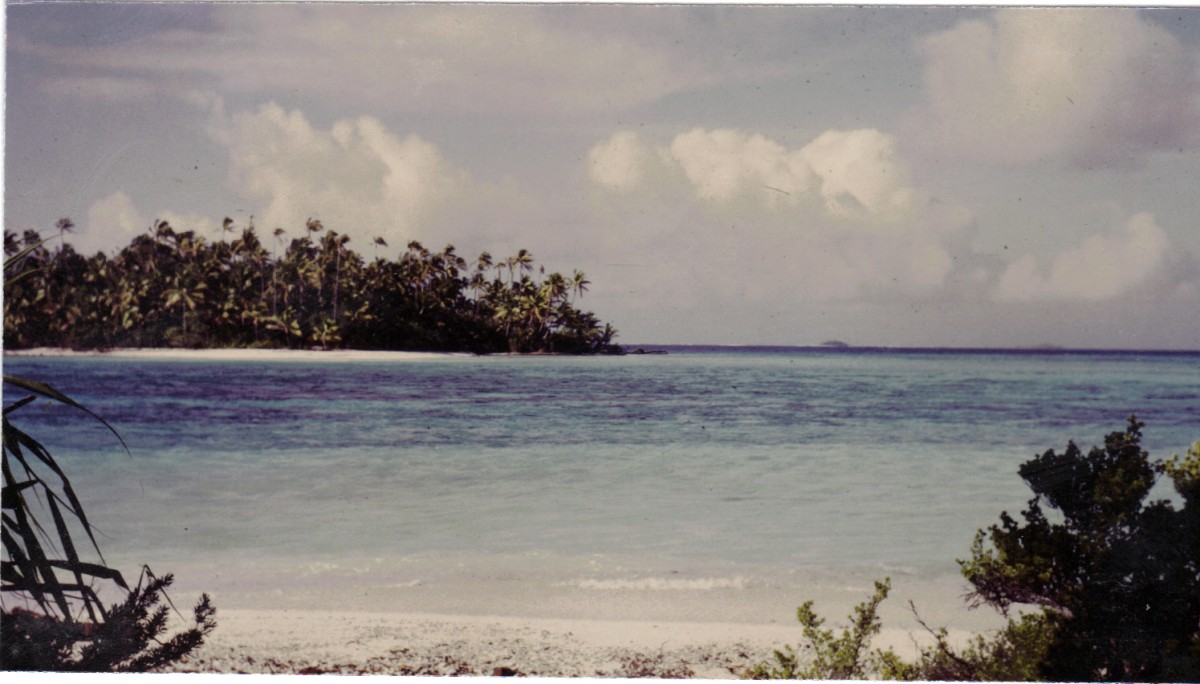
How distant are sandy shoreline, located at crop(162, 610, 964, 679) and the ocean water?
0.19 feet

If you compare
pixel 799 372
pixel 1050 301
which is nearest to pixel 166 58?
pixel 799 372

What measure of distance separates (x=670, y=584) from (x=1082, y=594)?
140 centimetres

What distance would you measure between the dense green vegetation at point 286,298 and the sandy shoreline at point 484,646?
1031 mm

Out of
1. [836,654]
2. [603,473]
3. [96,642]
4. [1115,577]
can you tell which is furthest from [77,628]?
[1115,577]

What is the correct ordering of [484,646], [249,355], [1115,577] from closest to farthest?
[1115,577]
[484,646]
[249,355]

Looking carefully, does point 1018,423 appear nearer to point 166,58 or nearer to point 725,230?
point 725,230

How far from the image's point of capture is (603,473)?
3664mm

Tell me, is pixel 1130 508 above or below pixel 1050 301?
below

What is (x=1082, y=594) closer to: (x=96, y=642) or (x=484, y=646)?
(x=484, y=646)

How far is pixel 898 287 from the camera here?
3.67 meters

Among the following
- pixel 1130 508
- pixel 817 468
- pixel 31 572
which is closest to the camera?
pixel 31 572

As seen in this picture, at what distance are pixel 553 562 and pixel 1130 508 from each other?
6.52 ft

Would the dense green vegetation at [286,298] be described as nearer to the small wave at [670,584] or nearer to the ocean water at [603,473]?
the ocean water at [603,473]

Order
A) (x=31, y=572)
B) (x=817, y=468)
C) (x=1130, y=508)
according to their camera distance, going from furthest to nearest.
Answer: (x=817, y=468), (x=1130, y=508), (x=31, y=572)
